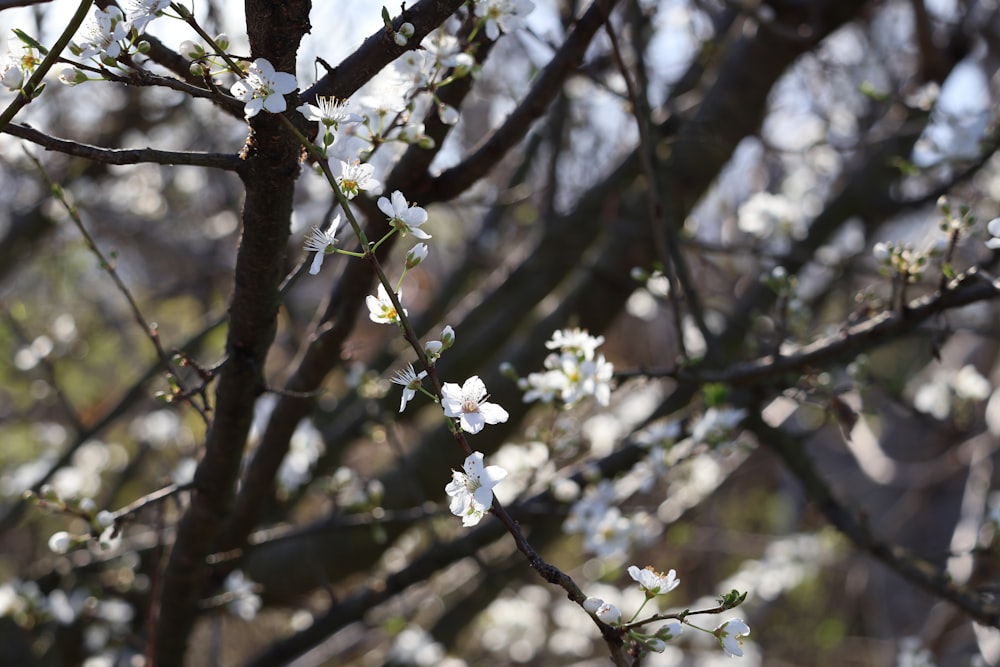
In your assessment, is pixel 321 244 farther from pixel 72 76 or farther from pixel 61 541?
pixel 61 541

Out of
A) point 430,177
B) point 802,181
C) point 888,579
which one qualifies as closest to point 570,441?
point 430,177

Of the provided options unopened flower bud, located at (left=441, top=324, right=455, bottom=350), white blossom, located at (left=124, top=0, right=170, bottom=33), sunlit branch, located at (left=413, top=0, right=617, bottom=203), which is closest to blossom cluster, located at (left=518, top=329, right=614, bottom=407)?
sunlit branch, located at (left=413, top=0, right=617, bottom=203)

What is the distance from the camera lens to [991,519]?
7.15ft

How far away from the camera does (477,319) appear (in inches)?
128

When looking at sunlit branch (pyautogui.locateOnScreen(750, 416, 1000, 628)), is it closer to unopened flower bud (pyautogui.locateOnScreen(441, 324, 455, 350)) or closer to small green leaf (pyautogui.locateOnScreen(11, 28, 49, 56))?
unopened flower bud (pyautogui.locateOnScreen(441, 324, 455, 350))

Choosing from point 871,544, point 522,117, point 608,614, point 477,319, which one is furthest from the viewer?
point 477,319

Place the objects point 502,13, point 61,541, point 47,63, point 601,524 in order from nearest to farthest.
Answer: point 47,63
point 502,13
point 61,541
point 601,524

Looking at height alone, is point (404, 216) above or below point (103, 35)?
below

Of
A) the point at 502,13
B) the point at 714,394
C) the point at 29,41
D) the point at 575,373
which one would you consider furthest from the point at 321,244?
the point at 714,394

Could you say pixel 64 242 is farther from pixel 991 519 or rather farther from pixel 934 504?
pixel 934 504

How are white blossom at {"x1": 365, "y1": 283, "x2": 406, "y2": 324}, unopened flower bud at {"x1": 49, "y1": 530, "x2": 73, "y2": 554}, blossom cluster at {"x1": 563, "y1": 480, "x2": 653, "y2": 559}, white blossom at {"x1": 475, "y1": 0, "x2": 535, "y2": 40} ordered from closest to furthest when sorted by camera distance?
white blossom at {"x1": 365, "y1": 283, "x2": 406, "y2": 324} < white blossom at {"x1": 475, "y1": 0, "x2": 535, "y2": 40} < unopened flower bud at {"x1": 49, "y1": 530, "x2": 73, "y2": 554} < blossom cluster at {"x1": 563, "y1": 480, "x2": 653, "y2": 559}

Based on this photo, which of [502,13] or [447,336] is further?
[502,13]

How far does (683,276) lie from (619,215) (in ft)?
4.03

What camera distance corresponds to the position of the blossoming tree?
121 centimetres
